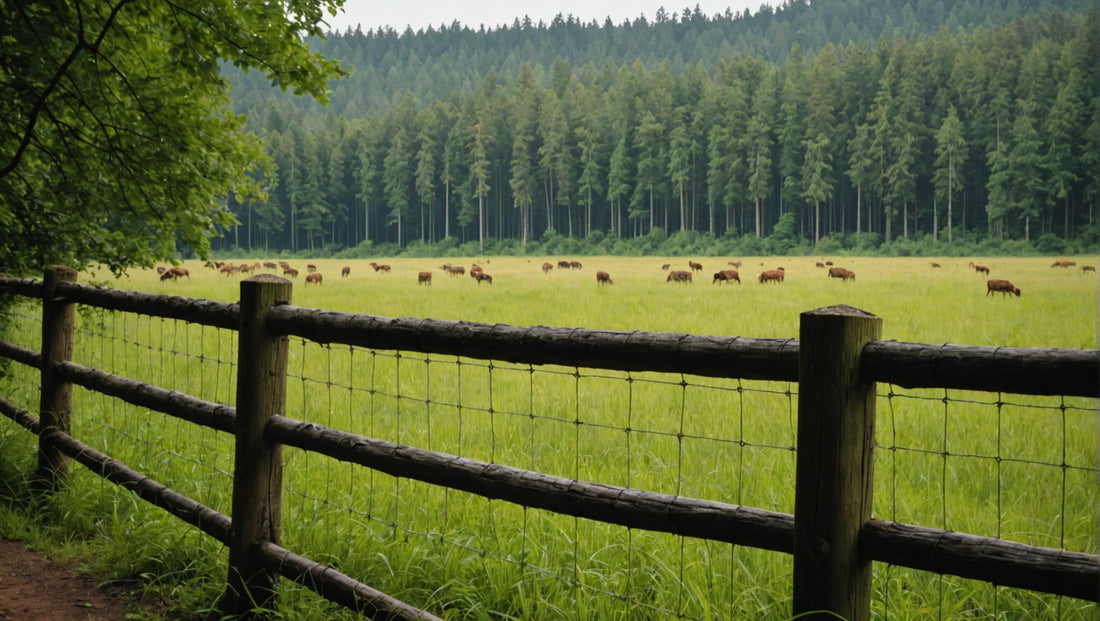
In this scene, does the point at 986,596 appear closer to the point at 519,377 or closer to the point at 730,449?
the point at 730,449

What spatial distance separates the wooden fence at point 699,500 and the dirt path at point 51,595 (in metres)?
0.54

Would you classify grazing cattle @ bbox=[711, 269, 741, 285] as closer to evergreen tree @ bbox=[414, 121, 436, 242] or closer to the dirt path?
A: the dirt path

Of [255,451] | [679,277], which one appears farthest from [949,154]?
[255,451]

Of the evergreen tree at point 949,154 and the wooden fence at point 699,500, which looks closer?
the wooden fence at point 699,500

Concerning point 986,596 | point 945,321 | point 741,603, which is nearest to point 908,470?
point 986,596

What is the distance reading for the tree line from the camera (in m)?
84.7

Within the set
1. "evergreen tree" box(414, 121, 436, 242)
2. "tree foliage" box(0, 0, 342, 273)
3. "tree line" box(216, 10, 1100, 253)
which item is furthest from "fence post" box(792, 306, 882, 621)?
"evergreen tree" box(414, 121, 436, 242)

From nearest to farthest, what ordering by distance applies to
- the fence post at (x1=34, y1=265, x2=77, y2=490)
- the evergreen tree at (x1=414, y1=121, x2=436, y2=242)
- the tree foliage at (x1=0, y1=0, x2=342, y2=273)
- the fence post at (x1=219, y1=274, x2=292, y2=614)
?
the fence post at (x1=219, y1=274, x2=292, y2=614) → the fence post at (x1=34, y1=265, x2=77, y2=490) → the tree foliage at (x1=0, y1=0, x2=342, y2=273) → the evergreen tree at (x1=414, y1=121, x2=436, y2=242)

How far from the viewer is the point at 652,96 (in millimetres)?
101438

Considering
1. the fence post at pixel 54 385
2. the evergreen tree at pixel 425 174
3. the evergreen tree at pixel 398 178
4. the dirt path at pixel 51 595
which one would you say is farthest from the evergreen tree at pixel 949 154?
the dirt path at pixel 51 595

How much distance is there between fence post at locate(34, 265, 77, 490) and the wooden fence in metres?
1.78

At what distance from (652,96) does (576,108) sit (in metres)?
11.2

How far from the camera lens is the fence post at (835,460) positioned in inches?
91.7

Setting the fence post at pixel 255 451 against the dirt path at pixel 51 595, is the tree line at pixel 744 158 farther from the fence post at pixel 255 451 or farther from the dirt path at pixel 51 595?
the dirt path at pixel 51 595
